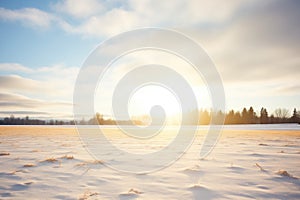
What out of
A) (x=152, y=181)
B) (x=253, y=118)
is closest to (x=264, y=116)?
(x=253, y=118)

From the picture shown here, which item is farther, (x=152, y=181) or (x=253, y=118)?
(x=253, y=118)

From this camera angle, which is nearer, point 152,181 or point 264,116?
point 152,181

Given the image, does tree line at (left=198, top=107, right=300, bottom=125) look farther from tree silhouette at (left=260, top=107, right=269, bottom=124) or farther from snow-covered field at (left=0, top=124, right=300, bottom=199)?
snow-covered field at (left=0, top=124, right=300, bottom=199)

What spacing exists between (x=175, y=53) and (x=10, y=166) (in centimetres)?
1218

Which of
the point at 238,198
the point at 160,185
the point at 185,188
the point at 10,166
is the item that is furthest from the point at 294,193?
the point at 10,166

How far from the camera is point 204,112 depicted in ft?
321

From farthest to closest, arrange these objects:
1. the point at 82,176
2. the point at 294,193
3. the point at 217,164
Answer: the point at 217,164 < the point at 82,176 < the point at 294,193

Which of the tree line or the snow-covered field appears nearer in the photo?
the snow-covered field

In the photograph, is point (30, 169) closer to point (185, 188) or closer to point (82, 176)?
point (82, 176)

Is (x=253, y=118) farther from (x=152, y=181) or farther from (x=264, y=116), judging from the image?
(x=152, y=181)

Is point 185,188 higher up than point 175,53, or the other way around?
point 175,53

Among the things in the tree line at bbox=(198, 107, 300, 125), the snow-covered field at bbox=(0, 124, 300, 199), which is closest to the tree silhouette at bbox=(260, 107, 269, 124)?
the tree line at bbox=(198, 107, 300, 125)

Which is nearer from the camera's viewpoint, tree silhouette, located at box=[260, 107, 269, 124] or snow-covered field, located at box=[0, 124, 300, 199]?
snow-covered field, located at box=[0, 124, 300, 199]

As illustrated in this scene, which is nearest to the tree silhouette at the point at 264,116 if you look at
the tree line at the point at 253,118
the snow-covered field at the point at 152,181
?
the tree line at the point at 253,118
